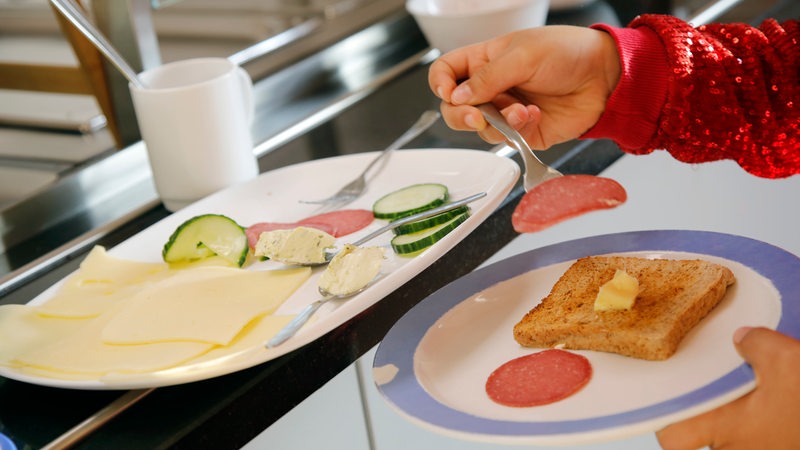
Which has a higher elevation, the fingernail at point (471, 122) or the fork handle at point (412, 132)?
the fingernail at point (471, 122)

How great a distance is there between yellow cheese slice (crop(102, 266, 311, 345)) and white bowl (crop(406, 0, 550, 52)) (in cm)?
64

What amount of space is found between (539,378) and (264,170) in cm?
64

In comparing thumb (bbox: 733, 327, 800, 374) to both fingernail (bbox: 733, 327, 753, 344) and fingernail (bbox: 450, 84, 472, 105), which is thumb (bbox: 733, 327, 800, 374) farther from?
fingernail (bbox: 450, 84, 472, 105)

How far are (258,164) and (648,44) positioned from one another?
0.53 m

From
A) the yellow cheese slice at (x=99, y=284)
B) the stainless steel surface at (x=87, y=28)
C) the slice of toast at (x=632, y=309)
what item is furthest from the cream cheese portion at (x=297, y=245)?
the stainless steel surface at (x=87, y=28)

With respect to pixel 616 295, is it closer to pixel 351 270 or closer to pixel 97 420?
pixel 351 270

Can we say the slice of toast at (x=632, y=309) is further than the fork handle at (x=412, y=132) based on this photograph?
No

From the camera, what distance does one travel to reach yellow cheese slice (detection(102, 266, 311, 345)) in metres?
0.86

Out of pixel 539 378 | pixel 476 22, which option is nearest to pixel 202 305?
pixel 539 378

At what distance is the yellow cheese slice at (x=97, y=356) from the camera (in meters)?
0.82

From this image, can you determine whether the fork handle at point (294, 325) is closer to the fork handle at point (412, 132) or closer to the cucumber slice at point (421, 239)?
the cucumber slice at point (421, 239)

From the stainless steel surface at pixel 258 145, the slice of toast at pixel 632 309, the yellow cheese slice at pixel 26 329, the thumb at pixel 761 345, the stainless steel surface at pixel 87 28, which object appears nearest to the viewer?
the thumb at pixel 761 345

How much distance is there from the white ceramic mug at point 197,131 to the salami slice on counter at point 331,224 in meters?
0.14

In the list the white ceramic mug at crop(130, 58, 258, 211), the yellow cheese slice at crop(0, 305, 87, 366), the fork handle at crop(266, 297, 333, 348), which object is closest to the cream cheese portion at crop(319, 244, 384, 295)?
the fork handle at crop(266, 297, 333, 348)
